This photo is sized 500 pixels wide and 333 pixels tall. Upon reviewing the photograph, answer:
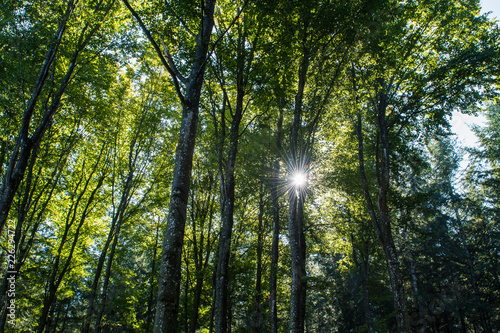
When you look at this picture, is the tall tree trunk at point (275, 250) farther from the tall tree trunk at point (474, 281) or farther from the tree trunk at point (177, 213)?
the tall tree trunk at point (474, 281)

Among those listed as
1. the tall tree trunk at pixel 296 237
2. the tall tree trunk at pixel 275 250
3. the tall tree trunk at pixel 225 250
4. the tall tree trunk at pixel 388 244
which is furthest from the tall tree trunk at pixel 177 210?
the tall tree trunk at pixel 388 244

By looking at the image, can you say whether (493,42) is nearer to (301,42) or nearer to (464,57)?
(464,57)

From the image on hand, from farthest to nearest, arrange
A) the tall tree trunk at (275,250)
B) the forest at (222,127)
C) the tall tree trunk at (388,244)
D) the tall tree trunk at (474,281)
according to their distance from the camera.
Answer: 1. the tall tree trunk at (474,281)
2. the tall tree trunk at (275,250)
3. the tall tree trunk at (388,244)
4. the forest at (222,127)

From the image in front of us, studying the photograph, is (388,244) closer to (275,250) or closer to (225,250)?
(275,250)

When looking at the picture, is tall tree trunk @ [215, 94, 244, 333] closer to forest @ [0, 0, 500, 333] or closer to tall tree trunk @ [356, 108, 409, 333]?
forest @ [0, 0, 500, 333]

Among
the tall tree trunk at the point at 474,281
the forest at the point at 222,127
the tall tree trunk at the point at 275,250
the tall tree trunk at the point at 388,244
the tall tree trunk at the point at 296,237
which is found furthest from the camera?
the tall tree trunk at the point at 474,281

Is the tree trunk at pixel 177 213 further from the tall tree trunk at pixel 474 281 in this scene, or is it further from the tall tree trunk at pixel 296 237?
the tall tree trunk at pixel 474 281

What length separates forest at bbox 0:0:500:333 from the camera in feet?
23.1

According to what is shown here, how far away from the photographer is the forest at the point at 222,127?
7055 mm

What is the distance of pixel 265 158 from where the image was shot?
1317cm

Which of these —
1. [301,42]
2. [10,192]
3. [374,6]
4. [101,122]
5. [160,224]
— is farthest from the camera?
[160,224]

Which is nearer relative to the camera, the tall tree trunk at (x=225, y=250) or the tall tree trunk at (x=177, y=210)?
the tall tree trunk at (x=177, y=210)

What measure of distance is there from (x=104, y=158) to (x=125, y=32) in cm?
668

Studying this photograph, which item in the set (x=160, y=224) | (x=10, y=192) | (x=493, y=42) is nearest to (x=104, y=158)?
(x=160, y=224)
